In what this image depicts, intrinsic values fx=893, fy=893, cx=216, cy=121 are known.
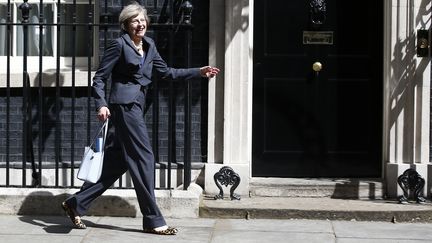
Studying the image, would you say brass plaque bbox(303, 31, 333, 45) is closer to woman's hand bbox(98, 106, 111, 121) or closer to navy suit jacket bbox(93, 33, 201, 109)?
navy suit jacket bbox(93, 33, 201, 109)

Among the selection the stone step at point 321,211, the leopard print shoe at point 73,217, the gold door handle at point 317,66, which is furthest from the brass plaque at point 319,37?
the leopard print shoe at point 73,217

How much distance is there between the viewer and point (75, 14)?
8.35 m

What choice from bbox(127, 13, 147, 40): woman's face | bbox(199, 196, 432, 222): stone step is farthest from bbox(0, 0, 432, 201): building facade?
bbox(127, 13, 147, 40): woman's face

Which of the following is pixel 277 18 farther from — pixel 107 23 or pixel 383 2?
pixel 107 23

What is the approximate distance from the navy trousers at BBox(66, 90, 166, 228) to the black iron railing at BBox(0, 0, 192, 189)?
2.75 feet

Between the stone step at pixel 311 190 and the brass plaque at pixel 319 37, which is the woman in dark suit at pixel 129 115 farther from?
the brass plaque at pixel 319 37

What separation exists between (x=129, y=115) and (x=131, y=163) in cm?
38

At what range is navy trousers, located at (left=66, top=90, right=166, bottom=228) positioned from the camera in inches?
275

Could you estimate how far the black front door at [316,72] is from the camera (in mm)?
8438

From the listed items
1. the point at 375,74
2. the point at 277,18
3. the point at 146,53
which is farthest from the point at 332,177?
the point at 146,53

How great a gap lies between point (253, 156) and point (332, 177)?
0.78 metres

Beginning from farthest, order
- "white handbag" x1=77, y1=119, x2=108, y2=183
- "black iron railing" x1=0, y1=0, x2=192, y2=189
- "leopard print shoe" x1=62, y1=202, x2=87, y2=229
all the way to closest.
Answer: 1. "black iron railing" x1=0, y1=0, x2=192, y2=189
2. "leopard print shoe" x1=62, y1=202, x2=87, y2=229
3. "white handbag" x1=77, y1=119, x2=108, y2=183

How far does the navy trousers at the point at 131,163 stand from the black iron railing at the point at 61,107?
0.84m

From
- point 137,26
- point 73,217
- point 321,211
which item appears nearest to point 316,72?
point 321,211
